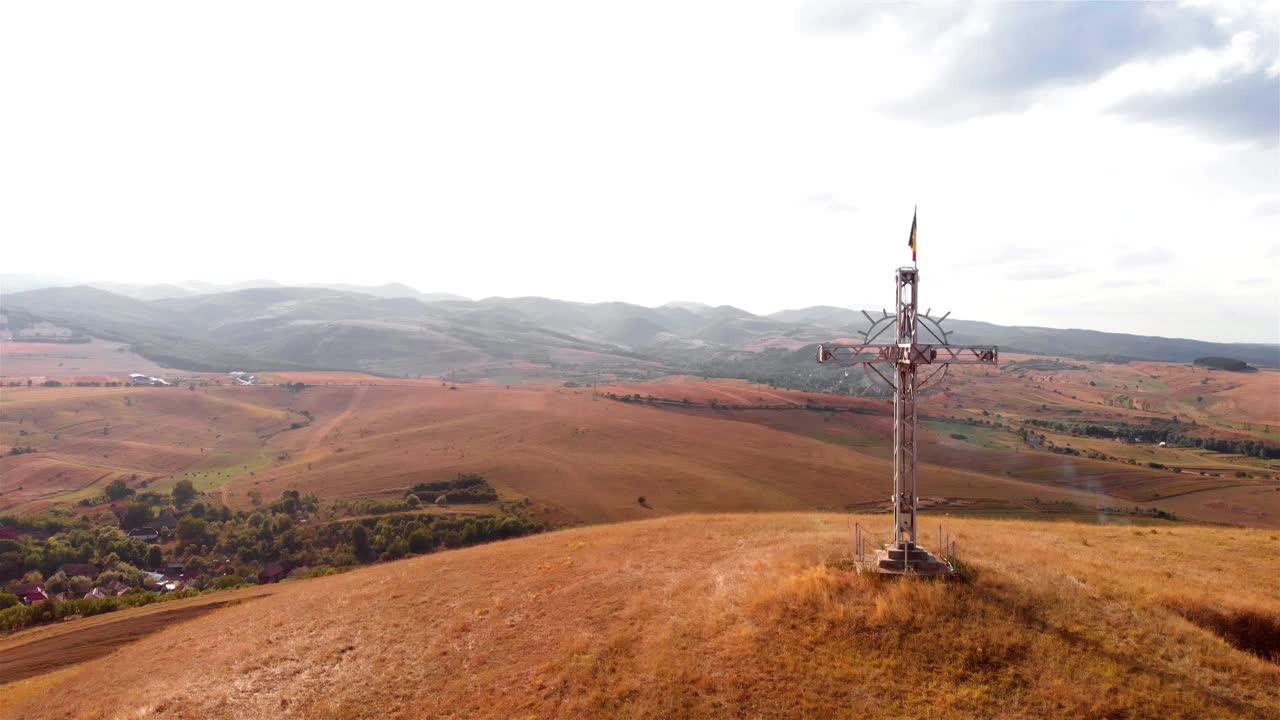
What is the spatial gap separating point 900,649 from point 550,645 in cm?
815

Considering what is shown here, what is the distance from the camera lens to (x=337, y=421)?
4129 inches

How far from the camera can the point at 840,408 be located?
4432 inches

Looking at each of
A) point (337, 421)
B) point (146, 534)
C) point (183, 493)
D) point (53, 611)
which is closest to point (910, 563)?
point (53, 611)

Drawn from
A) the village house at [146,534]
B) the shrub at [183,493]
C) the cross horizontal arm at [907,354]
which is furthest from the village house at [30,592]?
the cross horizontal arm at [907,354]

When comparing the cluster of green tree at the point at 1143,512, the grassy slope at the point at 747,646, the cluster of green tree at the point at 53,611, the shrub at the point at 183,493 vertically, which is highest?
the grassy slope at the point at 747,646

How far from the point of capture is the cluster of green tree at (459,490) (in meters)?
63.4

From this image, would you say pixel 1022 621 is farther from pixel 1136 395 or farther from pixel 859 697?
pixel 1136 395

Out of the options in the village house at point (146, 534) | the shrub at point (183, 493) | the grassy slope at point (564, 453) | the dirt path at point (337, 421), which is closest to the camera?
the village house at point (146, 534)

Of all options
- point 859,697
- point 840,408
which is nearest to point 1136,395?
point 840,408

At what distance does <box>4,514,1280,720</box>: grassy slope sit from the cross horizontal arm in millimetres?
5513

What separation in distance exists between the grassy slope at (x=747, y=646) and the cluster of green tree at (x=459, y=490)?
41775mm

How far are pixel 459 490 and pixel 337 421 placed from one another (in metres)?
51.6

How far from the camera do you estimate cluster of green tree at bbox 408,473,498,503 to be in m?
63.4

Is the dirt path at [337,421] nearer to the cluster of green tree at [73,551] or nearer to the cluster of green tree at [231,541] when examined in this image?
the cluster of green tree at [231,541]
